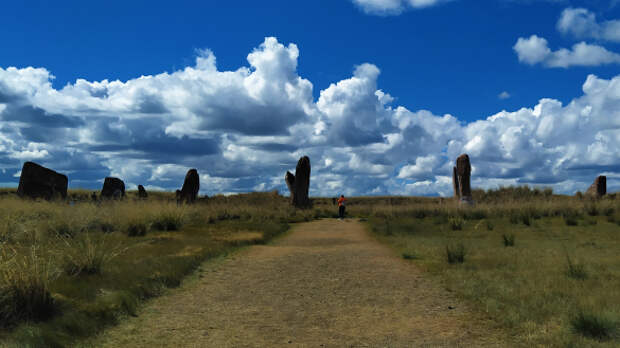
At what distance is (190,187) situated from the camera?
102 feet

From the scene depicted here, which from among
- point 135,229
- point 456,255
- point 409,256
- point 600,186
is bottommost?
point 409,256

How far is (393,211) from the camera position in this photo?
98.7 ft

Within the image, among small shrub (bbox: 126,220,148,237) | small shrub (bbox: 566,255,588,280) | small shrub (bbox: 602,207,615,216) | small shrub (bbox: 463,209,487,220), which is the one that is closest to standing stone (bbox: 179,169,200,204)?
small shrub (bbox: 126,220,148,237)

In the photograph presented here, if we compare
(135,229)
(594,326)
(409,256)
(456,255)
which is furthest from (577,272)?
(135,229)

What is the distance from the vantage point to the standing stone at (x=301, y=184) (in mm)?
34688

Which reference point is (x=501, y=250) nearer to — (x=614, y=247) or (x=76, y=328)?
(x=614, y=247)

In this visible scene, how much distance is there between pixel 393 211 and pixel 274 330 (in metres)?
25.1

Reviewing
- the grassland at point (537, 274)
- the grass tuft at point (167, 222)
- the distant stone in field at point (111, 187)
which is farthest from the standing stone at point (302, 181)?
the grass tuft at point (167, 222)

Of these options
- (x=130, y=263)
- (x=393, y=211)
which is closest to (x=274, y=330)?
(x=130, y=263)

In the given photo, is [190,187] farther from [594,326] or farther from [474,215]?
[594,326]

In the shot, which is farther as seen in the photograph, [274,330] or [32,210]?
[32,210]

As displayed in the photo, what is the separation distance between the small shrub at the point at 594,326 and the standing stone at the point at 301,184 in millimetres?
29510

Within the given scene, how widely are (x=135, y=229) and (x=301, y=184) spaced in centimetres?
2049

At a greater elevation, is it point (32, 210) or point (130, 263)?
point (32, 210)
